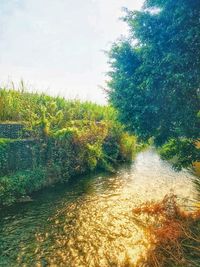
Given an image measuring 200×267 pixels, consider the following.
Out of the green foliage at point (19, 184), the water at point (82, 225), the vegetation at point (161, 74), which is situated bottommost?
the water at point (82, 225)

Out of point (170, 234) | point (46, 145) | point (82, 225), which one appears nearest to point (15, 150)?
point (46, 145)

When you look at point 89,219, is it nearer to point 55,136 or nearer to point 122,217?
point 122,217

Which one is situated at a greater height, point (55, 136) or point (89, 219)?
point (55, 136)

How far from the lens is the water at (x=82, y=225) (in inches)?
221

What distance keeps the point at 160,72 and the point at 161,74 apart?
6 cm

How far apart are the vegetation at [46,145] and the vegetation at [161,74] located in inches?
48.9

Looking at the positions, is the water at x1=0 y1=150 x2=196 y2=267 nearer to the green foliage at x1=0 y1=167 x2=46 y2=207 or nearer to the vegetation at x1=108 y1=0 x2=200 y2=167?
the green foliage at x1=0 y1=167 x2=46 y2=207

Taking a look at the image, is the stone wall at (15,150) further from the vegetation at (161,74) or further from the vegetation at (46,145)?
the vegetation at (161,74)

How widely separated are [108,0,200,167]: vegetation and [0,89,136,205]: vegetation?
48.9 inches

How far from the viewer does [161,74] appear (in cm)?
652

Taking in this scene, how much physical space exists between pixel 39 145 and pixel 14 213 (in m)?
3.33

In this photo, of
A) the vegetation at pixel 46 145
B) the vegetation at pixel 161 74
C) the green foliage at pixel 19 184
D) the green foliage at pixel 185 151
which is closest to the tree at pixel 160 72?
the vegetation at pixel 161 74

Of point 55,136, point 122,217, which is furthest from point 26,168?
point 122,217

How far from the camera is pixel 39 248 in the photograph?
19.4 feet
